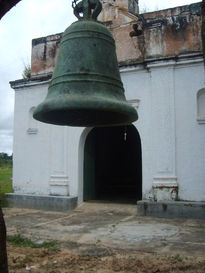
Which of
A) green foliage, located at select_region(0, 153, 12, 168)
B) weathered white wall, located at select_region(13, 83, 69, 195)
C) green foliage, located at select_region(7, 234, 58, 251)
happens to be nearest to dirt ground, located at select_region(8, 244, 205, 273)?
green foliage, located at select_region(7, 234, 58, 251)

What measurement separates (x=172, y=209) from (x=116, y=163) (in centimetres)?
688

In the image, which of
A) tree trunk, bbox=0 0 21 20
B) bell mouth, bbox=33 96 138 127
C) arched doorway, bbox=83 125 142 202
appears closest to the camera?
bell mouth, bbox=33 96 138 127

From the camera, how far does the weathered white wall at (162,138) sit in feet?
25.8

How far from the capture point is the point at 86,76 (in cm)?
292

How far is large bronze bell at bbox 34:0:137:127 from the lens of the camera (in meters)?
2.79

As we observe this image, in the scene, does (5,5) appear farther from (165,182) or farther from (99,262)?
(165,182)

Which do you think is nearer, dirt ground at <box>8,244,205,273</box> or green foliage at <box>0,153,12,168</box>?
dirt ground at <box>8,244,205,273</box>

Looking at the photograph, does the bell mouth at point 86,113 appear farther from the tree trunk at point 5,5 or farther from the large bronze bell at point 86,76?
the tree trunk at point 5,5

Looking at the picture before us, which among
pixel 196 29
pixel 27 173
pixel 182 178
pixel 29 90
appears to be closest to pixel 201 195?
pixel 182 178

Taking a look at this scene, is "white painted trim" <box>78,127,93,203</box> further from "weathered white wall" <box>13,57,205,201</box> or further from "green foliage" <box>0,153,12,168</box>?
"green foliage" <box>0,153,12,168</box>

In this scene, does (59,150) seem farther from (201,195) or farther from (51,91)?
(51,91)

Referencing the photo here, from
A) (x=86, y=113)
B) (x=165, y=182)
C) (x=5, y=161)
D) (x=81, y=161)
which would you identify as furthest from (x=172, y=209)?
(x=5, y=161)

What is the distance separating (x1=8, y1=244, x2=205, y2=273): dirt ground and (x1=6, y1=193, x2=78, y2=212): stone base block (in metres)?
3.88

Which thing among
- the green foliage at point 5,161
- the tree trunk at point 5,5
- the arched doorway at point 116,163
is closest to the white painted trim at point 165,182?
the arched doorway at point 116,163
